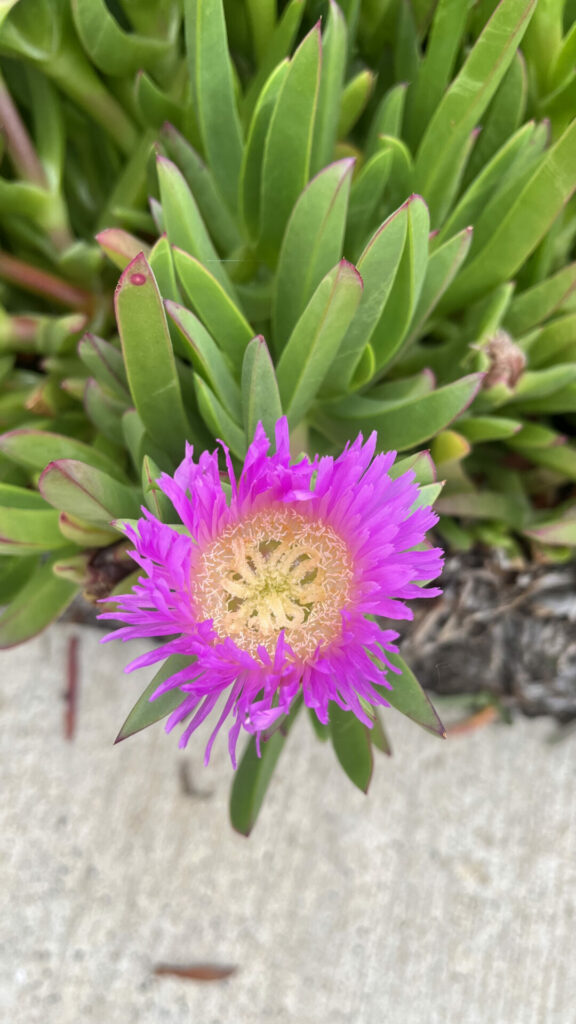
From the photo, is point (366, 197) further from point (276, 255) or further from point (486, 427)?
point (486, 427)

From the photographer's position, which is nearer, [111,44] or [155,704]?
[155,704]

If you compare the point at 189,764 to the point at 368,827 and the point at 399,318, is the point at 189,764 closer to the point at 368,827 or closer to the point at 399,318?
the point at 368,827

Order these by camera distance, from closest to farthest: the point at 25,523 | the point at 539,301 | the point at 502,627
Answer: the point at 25,523 → the point at 539,301 → the point at 502,627

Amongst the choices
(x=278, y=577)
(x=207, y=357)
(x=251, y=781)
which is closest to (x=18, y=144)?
(x=207, y=357)

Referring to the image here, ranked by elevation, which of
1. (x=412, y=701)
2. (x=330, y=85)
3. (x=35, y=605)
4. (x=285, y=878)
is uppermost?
(x=330, y=85)

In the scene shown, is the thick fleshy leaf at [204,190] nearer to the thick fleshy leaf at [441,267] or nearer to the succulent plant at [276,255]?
the succulent plant at [276,255]

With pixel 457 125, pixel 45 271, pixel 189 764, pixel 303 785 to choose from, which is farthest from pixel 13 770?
pixel 457 125
